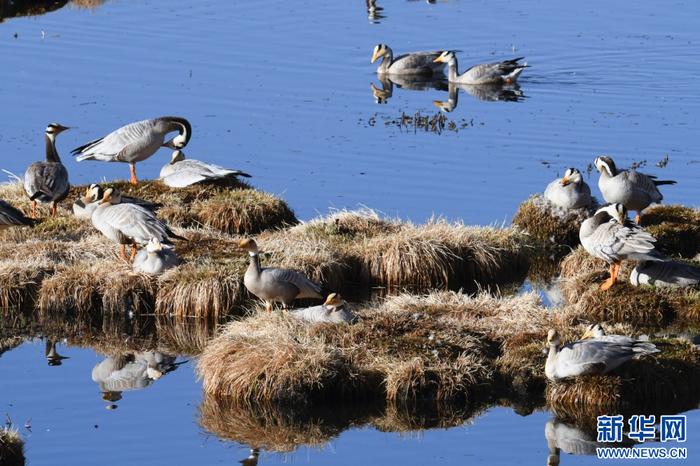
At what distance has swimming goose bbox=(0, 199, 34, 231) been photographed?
56.0ft

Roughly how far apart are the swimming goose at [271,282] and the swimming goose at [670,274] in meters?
3.94

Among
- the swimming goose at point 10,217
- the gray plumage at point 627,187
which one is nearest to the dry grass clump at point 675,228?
the gray plumage at point 627,187

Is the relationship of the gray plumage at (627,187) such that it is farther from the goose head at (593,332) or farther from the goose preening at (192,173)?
the goose preening at (192,173)

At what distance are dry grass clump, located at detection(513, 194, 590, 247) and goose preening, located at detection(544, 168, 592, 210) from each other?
161 millimetres

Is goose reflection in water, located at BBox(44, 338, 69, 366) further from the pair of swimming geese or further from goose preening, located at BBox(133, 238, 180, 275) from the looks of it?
the pair of swimming geese

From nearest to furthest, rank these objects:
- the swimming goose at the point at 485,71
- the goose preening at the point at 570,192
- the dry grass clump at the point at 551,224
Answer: the goose preening at the point at 570,192, the dry grass clump at the point at 551,224, the swimming goose at the point at 485,71

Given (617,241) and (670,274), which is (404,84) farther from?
(670,274)

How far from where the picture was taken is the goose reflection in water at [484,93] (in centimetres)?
2777

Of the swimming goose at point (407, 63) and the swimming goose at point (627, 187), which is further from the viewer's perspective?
the swimming goose at point (407, 63)

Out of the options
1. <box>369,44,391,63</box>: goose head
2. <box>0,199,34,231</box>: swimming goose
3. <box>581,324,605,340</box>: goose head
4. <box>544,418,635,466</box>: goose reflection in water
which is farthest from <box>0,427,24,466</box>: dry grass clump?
<box>369,44,391,63</box>: goose head

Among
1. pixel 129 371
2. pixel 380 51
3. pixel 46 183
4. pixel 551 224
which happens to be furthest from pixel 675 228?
pixel 380 51

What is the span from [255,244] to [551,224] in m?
5.54

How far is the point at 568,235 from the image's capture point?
19.0 m

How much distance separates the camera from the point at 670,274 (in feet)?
51.1
